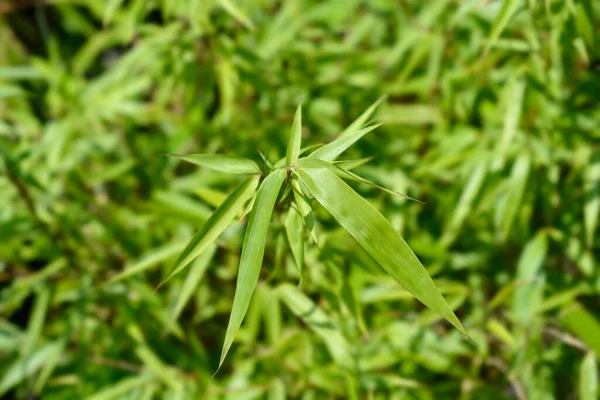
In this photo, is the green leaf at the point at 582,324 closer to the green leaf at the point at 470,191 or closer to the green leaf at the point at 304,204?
the green leaf at the point at 470,191

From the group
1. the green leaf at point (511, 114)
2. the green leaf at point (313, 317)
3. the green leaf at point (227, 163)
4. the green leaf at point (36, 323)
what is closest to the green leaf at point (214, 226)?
the green leaf at point (227, 163)

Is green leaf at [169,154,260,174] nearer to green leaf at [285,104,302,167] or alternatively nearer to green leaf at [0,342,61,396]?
green leaf at [285,104,302,167]

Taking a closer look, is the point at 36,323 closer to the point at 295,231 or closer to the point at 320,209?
the point at 320,209

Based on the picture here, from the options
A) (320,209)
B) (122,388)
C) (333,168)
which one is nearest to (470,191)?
(320,209)

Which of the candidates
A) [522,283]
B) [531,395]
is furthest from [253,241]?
[531,395]

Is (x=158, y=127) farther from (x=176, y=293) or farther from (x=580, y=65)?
(x=580, y=65)
